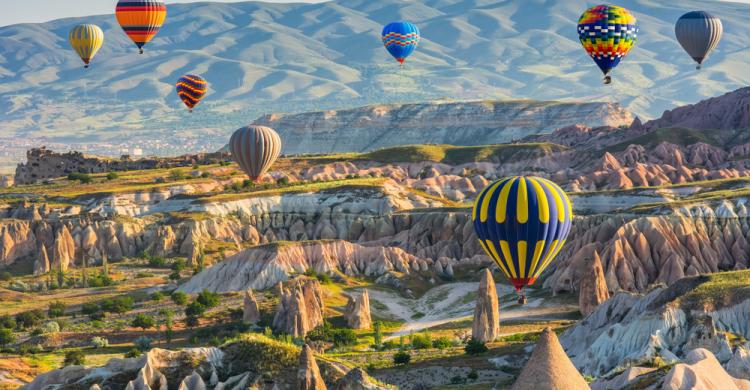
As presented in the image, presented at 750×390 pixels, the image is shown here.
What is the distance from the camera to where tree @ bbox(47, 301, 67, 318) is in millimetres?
125306

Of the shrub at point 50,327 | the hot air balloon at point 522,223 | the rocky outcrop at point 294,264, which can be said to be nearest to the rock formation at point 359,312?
the rocky outcrop at point 294,264

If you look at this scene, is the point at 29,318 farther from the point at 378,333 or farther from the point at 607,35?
the point at 607,35

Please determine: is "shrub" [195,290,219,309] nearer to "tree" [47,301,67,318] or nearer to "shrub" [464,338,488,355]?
"tree" [47,301,67,318]

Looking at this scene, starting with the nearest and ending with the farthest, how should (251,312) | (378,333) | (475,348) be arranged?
1. (475,348)
2. (378,333)
3. (251,312)

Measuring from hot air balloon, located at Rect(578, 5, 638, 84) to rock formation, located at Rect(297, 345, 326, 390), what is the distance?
98967 mm

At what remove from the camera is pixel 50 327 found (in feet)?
389

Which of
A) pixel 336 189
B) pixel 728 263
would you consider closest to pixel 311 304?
pixel 728 263

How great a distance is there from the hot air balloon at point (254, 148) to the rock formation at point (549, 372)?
135 metres

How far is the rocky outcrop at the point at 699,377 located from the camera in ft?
191

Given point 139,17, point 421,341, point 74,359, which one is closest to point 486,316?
point 421,341

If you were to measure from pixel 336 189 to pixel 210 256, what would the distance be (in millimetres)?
34162

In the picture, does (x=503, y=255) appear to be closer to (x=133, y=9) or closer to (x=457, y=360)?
(x=457, y=360)

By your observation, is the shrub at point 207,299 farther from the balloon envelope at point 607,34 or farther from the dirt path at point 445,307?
the balloon envelope at point 607,34

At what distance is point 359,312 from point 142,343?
63.6 feet
